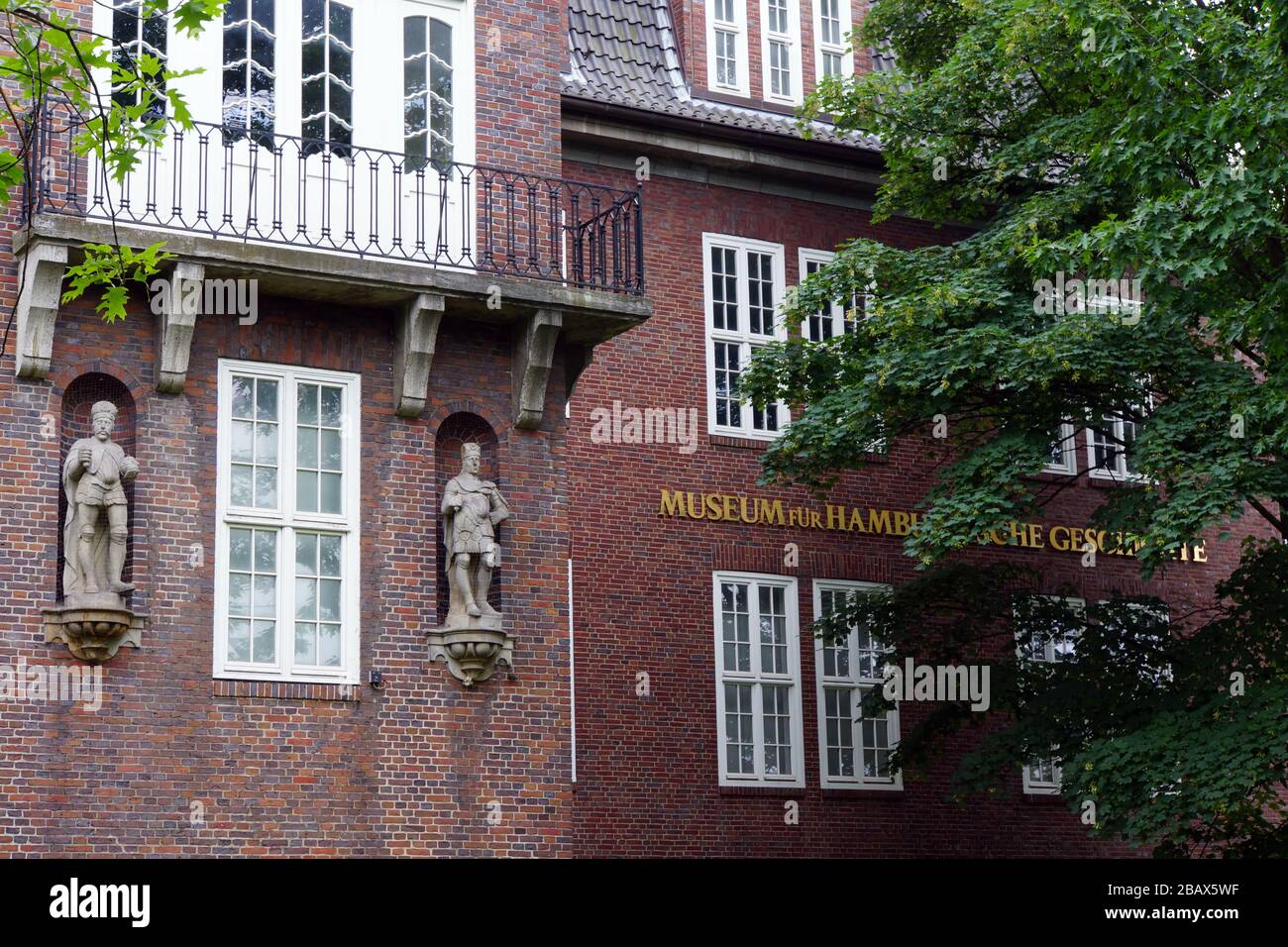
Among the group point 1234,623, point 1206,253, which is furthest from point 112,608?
point 1234,623

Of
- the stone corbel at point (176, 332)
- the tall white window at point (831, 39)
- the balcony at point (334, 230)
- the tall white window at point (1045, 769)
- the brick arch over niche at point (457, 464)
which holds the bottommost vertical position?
the tall white window at point (1045, 769)

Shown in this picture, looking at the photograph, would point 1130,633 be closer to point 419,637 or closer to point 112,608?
point 419,637

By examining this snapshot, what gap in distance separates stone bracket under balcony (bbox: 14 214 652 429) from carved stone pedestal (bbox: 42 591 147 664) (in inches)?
77.8

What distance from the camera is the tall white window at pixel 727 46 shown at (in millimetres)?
25219

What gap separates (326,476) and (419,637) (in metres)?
1.67

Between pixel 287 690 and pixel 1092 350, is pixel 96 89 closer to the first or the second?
pixel 287 690

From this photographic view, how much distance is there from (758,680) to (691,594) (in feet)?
4.53

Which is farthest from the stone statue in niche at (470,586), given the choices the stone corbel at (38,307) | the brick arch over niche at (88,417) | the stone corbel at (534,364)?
the stone corbel at (38,307)

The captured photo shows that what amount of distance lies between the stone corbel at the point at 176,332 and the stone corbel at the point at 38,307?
2.94 ft

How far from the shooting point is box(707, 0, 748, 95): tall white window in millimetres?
25219

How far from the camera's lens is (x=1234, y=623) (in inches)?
810

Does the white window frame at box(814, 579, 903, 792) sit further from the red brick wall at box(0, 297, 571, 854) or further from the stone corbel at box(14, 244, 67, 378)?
the stone corbel at box(14, 244, 67, 378)

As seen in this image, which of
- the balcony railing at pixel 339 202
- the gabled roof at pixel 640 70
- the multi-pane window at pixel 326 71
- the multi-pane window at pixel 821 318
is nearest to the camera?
the balcony railing at pixel 339 202

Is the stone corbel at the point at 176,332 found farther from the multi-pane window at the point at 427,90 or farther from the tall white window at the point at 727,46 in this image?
the tall white window at the point at 727,46
